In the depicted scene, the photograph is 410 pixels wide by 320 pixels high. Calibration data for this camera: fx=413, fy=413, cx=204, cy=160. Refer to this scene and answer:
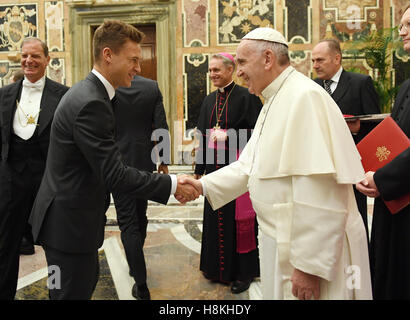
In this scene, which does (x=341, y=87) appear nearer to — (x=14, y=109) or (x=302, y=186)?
(x=302, y=186)

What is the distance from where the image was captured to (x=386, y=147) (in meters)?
2.17

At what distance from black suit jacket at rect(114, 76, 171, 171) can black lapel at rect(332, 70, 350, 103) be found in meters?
1.57

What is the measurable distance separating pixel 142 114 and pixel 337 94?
1763mm

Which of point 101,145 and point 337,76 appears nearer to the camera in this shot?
point 101,145

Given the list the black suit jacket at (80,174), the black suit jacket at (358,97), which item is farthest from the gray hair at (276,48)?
the black suit jacket at (358,97)

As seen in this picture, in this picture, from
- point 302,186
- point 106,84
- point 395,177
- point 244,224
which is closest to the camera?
point 302,186

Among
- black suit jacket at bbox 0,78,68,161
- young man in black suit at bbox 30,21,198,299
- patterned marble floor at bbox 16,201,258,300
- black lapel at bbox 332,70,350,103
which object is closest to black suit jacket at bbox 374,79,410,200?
young man in black suit at bbox 30,21,198,299

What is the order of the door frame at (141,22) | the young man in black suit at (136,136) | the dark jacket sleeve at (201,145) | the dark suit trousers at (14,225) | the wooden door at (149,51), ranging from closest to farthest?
1. the dark suit trousers at (14,225)
2. the young man in black suit at (136,136)
3. the dark jacket sleeve at (201,145)
4. the door frame at (141,22)
5. the wooden door at (149,51)

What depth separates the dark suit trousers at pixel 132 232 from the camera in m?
3.23

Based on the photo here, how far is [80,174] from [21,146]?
129 centimetres

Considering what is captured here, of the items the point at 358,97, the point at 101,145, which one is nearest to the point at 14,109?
the point at 101,145

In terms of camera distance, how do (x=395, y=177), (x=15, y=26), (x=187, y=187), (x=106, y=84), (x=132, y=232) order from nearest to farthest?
(x=395, y=177) → (x=106, y=84) → (x=187, y=187) → (x=132, y=232) → (x=15, y=26)

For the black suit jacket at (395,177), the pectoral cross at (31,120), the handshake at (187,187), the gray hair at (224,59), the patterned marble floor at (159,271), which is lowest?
the patterned marble floor at (159,271)

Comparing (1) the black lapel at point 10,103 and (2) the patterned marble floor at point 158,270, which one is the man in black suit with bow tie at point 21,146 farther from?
(2) the patterned marble floor at point 158,270
